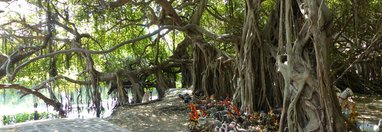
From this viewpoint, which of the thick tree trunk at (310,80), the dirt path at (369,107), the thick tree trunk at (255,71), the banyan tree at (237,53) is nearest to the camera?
the thick tree trunk at (310,80)

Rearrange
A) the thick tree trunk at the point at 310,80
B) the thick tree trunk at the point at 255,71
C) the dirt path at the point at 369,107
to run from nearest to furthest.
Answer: the thick tree trunk at the point at 310,80, the dirt path at the point at 369,107, the thick tree trunk at the point at 255,71

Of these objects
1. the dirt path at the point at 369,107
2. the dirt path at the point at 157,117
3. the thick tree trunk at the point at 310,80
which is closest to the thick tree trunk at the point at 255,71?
the dirt path at the point at 157,117

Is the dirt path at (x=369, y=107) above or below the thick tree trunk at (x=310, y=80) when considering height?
below

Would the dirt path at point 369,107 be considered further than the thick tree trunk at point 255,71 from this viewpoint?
No

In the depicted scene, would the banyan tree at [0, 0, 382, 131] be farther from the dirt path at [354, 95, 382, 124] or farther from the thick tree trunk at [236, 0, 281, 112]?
the dirt path at [354, 95, 382, 124]

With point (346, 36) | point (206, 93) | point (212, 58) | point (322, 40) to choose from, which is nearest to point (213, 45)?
point (212, 58)

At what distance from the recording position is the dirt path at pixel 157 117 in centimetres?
555

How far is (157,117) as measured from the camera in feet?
20.9

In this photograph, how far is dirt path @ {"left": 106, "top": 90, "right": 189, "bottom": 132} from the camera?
555 centimetres

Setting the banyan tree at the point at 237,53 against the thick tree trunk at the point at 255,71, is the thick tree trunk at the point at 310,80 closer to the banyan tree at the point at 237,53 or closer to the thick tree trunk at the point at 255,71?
the banyan tree at the point at 237,53

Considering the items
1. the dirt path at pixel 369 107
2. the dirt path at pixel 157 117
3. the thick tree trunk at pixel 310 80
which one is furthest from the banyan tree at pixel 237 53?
the dirt path at pixel 157 117

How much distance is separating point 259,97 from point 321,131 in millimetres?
2190

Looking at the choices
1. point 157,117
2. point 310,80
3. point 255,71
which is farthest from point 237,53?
point 310,80

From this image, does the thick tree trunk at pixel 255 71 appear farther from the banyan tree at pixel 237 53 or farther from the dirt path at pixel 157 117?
the dirt path at pixel 157 117
